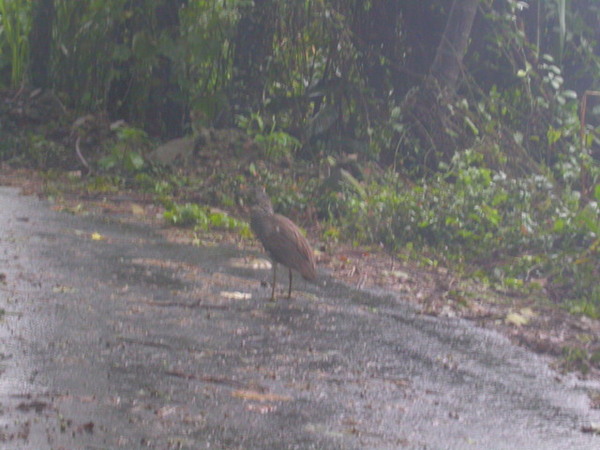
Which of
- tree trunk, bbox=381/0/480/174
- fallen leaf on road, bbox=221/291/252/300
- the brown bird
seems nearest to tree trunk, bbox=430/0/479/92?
tree trunk, bbox=381/0/480/174

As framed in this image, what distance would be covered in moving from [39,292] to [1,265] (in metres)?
0.75

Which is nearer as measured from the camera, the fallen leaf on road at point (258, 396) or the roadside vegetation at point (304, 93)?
the fallen leaf on road at point (258, 396)

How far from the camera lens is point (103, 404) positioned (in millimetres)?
4137

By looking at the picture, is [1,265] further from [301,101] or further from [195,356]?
[301,101]

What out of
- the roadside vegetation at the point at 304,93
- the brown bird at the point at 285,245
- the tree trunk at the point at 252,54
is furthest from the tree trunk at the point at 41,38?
the brown bird at the point at 285,245

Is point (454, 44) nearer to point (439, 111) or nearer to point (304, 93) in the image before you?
point (439, 111)

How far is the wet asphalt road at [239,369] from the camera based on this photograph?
403 cm

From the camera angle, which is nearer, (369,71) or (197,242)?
(197,242)

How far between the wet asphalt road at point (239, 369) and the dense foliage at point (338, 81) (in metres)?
4.87

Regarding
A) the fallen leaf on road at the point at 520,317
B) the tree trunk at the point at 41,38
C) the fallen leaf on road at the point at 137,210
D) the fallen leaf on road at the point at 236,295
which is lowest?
the fallen leaf on road at the point at 137,210

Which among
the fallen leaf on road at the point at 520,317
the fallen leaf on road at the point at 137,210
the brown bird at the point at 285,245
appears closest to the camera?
the brown bird at the point at 285,245

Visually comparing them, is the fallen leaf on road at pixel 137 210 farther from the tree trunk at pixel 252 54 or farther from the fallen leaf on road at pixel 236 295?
the tree trunk at pixel 252 54

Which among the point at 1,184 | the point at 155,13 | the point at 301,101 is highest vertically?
the point at 155,13

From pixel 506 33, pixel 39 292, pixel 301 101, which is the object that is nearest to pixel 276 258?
pixel 39 292
